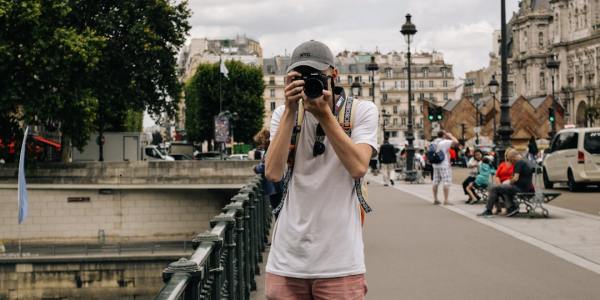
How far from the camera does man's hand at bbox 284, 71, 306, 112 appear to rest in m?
3.55

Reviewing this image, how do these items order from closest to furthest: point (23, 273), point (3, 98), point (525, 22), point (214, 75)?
1. point (23, 273)
2. point (3, 98)
3. point (214, 75)
4. point (525, 22)

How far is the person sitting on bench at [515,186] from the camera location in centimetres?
1634

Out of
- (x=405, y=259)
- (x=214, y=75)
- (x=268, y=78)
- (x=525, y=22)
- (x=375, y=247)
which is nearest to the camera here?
(x=405, y=259)

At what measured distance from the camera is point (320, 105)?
11.6 ft

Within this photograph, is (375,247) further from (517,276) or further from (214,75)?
(214,75)

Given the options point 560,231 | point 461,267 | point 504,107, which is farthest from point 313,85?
point 504,107

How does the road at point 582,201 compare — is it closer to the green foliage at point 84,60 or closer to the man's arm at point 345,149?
the man's arm at point 345,149

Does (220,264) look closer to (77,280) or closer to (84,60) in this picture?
(77,280)

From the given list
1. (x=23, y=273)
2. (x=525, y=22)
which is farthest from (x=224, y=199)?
(x=525, y=22)

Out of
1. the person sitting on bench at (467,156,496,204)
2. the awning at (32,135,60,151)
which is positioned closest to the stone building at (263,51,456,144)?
the awning at (32,135,60,151)

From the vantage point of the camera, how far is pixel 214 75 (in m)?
82.6

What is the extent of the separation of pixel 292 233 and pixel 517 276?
20.4 ft

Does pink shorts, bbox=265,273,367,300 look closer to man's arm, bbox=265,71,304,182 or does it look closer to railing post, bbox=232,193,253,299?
man's arm, bbox=265,71,304,182

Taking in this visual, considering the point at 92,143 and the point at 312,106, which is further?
the point at 92,143
